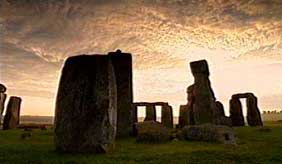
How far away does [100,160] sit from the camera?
10086 millimetres

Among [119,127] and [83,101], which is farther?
[119,127]

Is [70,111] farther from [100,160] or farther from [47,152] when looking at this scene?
[100,160]

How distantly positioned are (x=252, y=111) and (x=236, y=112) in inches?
63.2

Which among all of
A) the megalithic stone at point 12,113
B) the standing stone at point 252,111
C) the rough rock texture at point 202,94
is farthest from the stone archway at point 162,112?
the megalithic stone at point 12,113

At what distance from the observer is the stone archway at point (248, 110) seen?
111ft

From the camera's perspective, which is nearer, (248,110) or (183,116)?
(183,116)

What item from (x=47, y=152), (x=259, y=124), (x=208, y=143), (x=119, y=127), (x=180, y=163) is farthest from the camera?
(x=259, y=124)

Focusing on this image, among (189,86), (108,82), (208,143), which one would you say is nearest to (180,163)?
(108,82)

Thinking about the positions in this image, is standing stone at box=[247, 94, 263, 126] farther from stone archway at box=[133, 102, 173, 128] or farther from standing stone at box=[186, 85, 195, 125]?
stone archway at box=[133, 102, 173, 128]

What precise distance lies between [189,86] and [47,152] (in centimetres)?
2488

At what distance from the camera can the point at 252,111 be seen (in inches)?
1357

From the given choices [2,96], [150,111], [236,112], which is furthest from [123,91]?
[150,111]

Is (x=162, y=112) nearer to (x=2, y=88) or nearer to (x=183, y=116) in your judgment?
(x=183, y=116)

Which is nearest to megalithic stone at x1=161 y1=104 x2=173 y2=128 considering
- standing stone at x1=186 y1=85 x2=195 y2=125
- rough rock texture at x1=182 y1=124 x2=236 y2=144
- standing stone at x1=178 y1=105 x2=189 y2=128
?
standing stone at x1=178 y1=105 x2=189 y2=128
